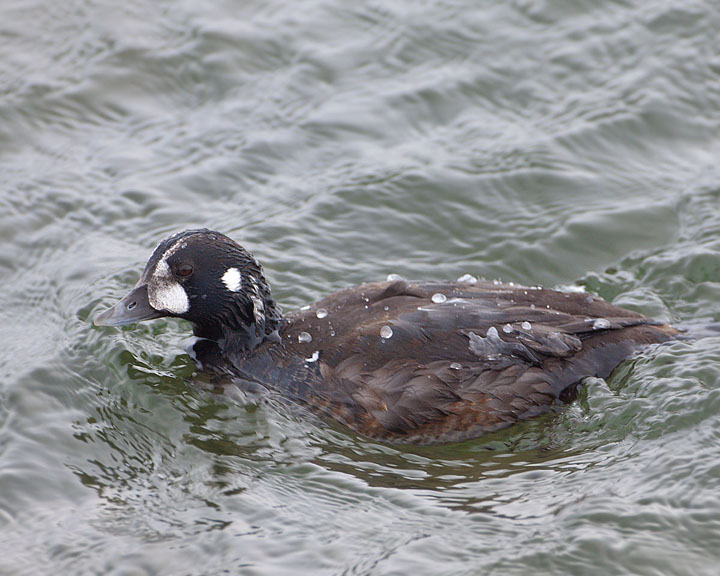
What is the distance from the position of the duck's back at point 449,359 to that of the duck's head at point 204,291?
0.39 metres

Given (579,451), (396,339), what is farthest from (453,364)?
(579,451)

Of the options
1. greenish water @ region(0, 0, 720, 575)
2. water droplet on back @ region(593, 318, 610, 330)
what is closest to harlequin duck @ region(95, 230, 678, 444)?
water droplet on back @ region(593, 318, 610, 330)

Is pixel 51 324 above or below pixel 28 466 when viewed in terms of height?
above

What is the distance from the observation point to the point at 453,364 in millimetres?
6195

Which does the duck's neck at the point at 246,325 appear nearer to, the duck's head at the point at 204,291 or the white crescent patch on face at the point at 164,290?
the duck's head at the point at 204,291

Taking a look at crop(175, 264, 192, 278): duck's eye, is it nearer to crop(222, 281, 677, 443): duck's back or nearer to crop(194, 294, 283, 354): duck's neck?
crop(194, 294, 283, 354): duck's neck

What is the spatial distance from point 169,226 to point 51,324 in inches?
57.1

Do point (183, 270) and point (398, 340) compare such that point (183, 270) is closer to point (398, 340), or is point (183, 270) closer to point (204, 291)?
point (204, 291)

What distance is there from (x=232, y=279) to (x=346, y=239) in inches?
74.7

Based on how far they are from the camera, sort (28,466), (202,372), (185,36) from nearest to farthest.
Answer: (28,466) → (202,372) → (185,36)

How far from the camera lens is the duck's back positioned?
20.3 ft

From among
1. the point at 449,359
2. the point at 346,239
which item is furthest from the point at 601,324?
the point at 346,239

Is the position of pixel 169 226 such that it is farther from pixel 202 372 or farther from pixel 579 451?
pixel 579 451

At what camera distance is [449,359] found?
6.22 metres
